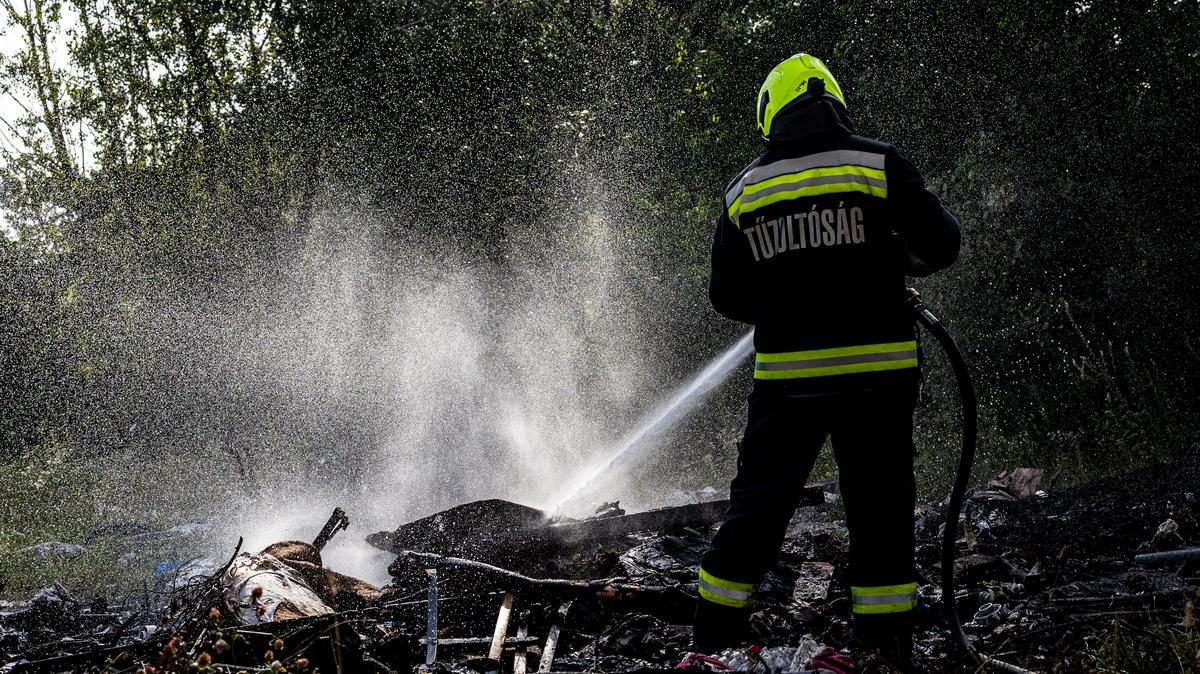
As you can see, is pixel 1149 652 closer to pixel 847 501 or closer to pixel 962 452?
pixel 962 452

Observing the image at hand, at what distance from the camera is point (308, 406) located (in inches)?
556

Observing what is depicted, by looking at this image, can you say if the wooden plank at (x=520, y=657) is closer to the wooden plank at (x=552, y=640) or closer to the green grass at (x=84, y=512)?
the wooden plank at (x=552, y=640)

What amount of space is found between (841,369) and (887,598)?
2.58 feet

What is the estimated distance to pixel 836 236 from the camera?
284 cm

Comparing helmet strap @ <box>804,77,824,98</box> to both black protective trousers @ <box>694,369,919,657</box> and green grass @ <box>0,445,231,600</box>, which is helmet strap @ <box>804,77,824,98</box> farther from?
green grass @ <box>0,445,231,600</box>

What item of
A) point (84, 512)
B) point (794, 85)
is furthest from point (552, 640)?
point (84, 512)

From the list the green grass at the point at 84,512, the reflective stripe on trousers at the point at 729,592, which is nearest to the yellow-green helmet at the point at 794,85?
the reflective stripe on trousers at the point at 729,592

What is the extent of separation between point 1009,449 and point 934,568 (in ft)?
10.5

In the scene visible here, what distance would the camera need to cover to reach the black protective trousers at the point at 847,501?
281cm

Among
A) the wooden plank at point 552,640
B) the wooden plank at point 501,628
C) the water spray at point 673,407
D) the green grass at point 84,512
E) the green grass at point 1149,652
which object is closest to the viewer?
the green grass at point 1149,652

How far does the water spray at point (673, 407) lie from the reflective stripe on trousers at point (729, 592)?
801cm

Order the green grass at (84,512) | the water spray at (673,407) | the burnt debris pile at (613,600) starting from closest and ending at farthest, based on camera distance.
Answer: the burnt debris pile at (613,600)
the green grass at (84,512)
the water spray at (673,407)

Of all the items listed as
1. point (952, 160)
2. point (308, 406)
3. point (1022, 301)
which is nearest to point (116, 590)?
point (308, 406)

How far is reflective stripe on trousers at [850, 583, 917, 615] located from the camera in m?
2.79
